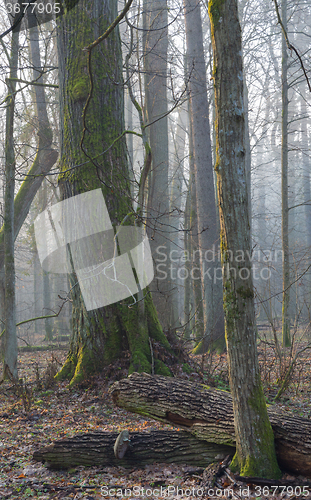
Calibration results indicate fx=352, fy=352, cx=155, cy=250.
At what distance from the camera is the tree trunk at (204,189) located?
955 centimetres

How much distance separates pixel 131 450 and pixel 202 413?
78 cm

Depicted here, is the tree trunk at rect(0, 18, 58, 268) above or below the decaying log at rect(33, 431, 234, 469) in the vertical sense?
above

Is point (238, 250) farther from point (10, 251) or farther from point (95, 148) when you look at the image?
point (10, 251)

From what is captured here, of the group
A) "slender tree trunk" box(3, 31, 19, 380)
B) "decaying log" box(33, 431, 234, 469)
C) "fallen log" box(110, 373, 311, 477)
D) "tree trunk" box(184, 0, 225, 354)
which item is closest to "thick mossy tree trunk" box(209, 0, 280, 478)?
"fallen log" box(110, 373, 311, 477)

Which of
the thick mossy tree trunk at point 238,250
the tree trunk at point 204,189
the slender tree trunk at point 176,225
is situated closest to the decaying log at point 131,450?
the thick mossy tree trunk at point 238,250

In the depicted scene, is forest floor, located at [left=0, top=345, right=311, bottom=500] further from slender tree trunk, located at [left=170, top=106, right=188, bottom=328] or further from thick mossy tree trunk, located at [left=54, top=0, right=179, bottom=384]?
slender tree trunk, located at [left=170, top=106, right=188, bottom=328]

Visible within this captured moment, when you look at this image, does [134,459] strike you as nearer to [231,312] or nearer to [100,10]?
[231,312]

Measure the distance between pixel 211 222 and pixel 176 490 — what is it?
7589 millimetres

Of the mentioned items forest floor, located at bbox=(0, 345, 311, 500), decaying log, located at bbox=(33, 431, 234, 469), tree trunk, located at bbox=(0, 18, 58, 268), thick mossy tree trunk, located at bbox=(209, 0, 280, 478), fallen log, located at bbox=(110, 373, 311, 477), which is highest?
tree trunk, located at bbox=(0, 18, 58, 268)

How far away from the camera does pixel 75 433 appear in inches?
167

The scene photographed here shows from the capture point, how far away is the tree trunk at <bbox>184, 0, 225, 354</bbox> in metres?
9.55

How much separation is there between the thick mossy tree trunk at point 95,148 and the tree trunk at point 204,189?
3706 mm

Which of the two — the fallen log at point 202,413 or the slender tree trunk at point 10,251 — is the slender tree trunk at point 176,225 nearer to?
the slender tree trunk at point 10,251

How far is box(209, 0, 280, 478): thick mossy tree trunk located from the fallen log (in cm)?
16
